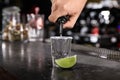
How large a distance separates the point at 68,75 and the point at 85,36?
3.63 metres

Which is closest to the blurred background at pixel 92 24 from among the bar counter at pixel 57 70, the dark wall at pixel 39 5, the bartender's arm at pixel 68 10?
the dark wall at pixel 39 5

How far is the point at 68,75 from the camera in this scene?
114 cm

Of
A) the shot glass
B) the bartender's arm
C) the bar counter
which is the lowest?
the bar counter

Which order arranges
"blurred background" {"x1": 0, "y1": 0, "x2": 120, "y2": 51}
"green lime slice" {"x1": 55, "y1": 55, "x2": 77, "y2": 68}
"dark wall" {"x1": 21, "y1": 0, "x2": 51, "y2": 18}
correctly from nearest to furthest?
"green lime slice" {"x1": 55, "y1": 55, "x2": 77, "y2": 68} < "blurred background" {"x1": 0, "y1": 0, "x2": 120, "y2": 51} < "dark wall" {"x1": 21, "y1": 0, "x2": 51, "y2": 18}

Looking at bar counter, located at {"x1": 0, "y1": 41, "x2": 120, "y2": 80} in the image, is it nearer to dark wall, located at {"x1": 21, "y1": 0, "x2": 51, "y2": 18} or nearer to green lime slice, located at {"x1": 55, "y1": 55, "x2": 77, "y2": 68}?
green lime slice, located at {"x1": 55, "y1": 55, "x2": 77, "y2": 68}

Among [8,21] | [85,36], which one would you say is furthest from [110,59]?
[85,36]

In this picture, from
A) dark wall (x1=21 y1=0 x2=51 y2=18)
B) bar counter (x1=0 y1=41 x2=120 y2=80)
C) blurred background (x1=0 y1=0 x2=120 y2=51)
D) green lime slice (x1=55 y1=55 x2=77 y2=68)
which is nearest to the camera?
bar counter (x1=0 y1=41 x2=120 y2=80)

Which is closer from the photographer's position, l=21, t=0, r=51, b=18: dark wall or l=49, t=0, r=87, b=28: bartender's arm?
l=49, t=0, r=87, b=28: bartender's arm

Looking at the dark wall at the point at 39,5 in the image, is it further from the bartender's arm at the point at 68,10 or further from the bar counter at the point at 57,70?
the bartender's arm at the point at 68,10

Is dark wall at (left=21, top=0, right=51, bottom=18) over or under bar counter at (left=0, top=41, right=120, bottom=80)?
over

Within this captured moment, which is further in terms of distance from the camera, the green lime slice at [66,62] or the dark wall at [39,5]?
the dark wall at [39,5]

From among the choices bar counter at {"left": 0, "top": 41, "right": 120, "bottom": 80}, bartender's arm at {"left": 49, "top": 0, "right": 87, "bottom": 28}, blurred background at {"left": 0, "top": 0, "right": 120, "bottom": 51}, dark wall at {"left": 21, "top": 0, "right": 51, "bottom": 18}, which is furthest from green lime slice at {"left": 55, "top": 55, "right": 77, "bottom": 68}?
dark wall at {"left": 21, "top": 0, "right": 51, "bottom": 18}

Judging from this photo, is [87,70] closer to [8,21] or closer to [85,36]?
[8,21]

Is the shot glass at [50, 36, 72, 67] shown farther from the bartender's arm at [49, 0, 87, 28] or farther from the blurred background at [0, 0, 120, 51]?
the blurred background at [0, 0, 120, 51]
